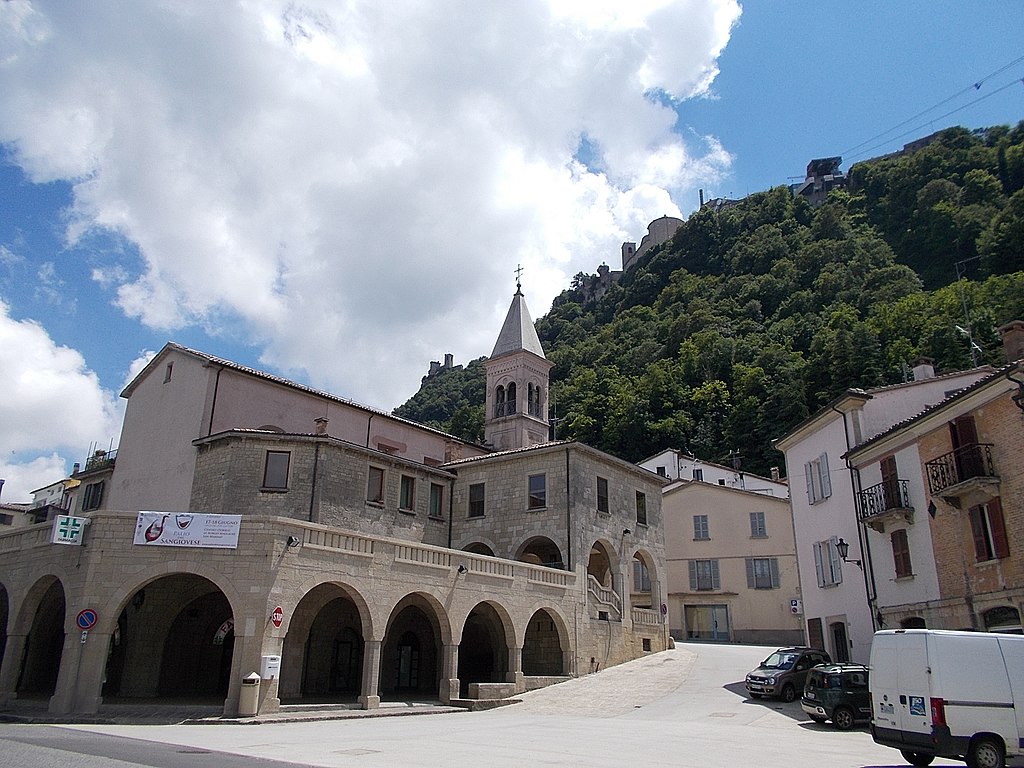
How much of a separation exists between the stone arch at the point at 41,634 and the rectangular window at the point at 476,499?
16.5 m

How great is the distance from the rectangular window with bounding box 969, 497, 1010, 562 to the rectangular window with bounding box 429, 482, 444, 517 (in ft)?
71.2

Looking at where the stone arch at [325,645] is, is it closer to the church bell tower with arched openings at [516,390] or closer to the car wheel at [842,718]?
the car wheel at [842,718]

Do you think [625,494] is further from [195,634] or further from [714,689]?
[195,634]

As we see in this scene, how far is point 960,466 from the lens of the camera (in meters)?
20.6

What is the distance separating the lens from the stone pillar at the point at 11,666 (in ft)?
74.4

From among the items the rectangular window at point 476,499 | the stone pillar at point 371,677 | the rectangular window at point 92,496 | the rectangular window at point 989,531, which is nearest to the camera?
the rectangular window at point 989,531

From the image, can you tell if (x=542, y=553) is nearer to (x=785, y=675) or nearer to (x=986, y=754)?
(x=785, y=675)

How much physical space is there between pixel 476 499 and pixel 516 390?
18710 millimetres

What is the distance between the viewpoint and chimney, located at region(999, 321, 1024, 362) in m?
22.9

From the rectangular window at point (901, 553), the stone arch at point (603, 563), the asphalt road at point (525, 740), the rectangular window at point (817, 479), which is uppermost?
the rectangular window at point (817, 479)

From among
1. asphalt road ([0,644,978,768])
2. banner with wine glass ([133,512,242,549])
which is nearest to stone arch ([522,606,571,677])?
asphalt road ([0,644,978,768])

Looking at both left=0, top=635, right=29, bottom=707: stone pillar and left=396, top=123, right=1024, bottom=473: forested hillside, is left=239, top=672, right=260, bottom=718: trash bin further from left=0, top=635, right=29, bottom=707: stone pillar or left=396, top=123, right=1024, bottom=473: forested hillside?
left=396, top=123, right=1024, bottom=473: forested hillside

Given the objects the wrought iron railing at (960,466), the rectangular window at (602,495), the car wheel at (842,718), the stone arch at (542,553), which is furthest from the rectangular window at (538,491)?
the car wheel at (842,718)

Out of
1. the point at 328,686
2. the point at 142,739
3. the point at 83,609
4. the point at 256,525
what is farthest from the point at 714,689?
the point at 83,609
